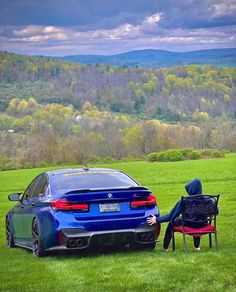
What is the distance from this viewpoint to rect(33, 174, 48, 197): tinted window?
466 inches

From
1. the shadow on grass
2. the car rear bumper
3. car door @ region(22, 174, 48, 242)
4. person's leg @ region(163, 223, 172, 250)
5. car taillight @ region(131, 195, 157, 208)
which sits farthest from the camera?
car door @ region(22, 174, 48, 242)

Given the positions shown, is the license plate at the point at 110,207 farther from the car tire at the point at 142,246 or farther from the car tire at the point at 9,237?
the car tire at the point at 9,237

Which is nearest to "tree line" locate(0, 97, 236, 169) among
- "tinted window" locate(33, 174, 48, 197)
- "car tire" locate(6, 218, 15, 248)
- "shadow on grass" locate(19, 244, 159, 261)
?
"car tire" locate(6, 218, 15, 248)

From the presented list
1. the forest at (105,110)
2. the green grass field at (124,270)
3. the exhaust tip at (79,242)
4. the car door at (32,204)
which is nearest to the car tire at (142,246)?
the green grass field at (124,270)

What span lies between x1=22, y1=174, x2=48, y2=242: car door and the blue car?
0.56 feet

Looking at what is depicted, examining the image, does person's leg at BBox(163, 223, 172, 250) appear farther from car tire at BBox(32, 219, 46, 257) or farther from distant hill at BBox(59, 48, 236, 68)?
distant hill at BBox(59, 48, 236, 68)

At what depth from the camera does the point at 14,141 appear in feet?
331

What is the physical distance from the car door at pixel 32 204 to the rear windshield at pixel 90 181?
1.18ft

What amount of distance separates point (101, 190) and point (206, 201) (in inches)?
66.9

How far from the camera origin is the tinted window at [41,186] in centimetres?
1184

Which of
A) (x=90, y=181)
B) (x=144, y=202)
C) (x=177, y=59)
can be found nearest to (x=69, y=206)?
(x=90, y=181)

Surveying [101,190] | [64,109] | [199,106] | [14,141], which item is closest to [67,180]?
[101,190]

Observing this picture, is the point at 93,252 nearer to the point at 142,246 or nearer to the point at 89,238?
the point at 142,246

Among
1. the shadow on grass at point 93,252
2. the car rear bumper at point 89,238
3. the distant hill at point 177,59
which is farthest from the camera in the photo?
the distant hill at point 177,59
